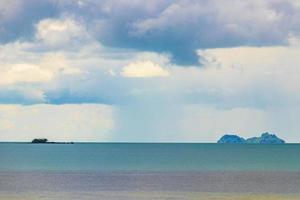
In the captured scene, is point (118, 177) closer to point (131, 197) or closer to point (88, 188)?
point (88, 188)

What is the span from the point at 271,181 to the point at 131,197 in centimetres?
2859

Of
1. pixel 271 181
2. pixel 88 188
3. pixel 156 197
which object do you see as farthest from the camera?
pixel 271 181

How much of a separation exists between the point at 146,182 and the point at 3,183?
17.0m

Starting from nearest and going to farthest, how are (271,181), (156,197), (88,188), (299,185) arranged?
(156,197) → (88,188) → (299,185) → (271,181)

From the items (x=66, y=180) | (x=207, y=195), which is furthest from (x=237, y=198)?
(x=66, y=180)

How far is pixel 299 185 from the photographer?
287 feet

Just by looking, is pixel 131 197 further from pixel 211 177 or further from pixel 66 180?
pixel 211 177

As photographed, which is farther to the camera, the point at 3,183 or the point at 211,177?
the point at 211,177

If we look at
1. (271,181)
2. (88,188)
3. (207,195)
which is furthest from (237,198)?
(271,181)

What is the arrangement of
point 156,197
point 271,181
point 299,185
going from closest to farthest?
point 156,197 < point 299,185 < point 271,181

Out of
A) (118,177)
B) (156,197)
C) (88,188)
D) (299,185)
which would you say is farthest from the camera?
(118,177)

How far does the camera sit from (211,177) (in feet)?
338

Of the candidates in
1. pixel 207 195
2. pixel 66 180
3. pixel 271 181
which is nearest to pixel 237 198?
pixel 207 195

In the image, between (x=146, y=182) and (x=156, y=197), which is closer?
(x=156, y=197)
